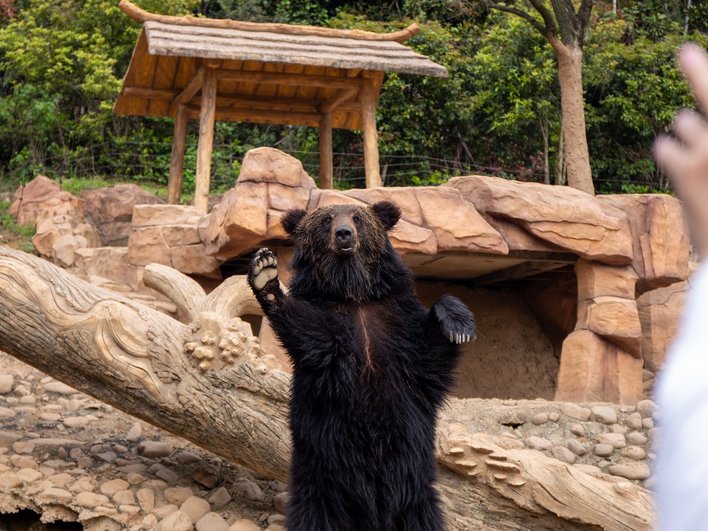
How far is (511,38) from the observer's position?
48.6ft

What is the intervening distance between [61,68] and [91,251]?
6712 mm

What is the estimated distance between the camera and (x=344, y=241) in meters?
3.79

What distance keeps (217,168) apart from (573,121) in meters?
6.49

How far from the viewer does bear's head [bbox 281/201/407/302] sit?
3.87 m

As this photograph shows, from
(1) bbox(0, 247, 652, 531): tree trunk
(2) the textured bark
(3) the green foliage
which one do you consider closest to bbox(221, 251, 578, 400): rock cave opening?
(2) the textured bark

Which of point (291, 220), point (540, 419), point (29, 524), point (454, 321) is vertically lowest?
point (29, 524)

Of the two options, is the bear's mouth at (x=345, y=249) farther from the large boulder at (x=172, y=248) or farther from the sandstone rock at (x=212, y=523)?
the large boulder at (x=172, y=248)

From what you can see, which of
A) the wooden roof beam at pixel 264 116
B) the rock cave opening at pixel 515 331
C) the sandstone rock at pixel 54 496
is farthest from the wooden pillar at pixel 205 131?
the sandstone rock at pixel 54 496

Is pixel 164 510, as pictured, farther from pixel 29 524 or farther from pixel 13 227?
pixel 13 227

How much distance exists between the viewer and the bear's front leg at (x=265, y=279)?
3.70 metres

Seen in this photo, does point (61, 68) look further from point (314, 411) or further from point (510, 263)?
point (314, 411)

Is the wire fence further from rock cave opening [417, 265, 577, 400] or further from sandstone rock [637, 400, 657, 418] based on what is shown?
sandstone rock [637, 400, 657, 418]

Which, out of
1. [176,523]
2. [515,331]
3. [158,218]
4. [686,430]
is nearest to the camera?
[686,430]

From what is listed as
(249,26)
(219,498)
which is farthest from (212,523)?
(249,26)
